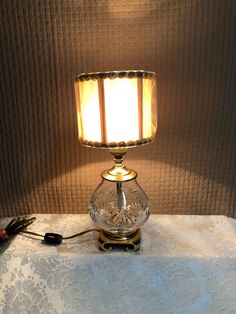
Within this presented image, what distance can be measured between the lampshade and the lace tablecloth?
1.15ft

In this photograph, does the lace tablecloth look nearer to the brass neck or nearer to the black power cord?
the black power cord

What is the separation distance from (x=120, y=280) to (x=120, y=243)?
0.34ft

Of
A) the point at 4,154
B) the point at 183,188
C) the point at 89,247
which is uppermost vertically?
the point at 4,154

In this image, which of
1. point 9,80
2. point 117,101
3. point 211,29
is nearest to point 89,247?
point 117,101

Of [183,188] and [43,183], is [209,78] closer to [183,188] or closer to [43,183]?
[183,188]

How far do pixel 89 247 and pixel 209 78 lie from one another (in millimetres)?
645

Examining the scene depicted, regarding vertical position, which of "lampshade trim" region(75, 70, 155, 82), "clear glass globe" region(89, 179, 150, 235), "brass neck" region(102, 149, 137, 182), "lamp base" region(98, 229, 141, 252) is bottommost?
"lamp base" region(98, 229, 141, 252)

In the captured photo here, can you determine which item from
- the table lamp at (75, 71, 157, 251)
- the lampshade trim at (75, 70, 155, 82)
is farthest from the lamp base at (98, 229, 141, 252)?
the lampshade trim at (75, 70, 155, 82)

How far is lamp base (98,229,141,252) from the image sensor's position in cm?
71

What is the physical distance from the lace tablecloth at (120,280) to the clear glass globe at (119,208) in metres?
0.08

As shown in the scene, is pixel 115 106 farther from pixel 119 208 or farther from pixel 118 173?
pixel 119 208

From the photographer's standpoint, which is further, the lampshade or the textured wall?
the textured wall

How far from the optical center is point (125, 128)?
0.57 meters

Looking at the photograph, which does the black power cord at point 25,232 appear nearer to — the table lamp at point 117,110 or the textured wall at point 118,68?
the textured wall at point 118,68
